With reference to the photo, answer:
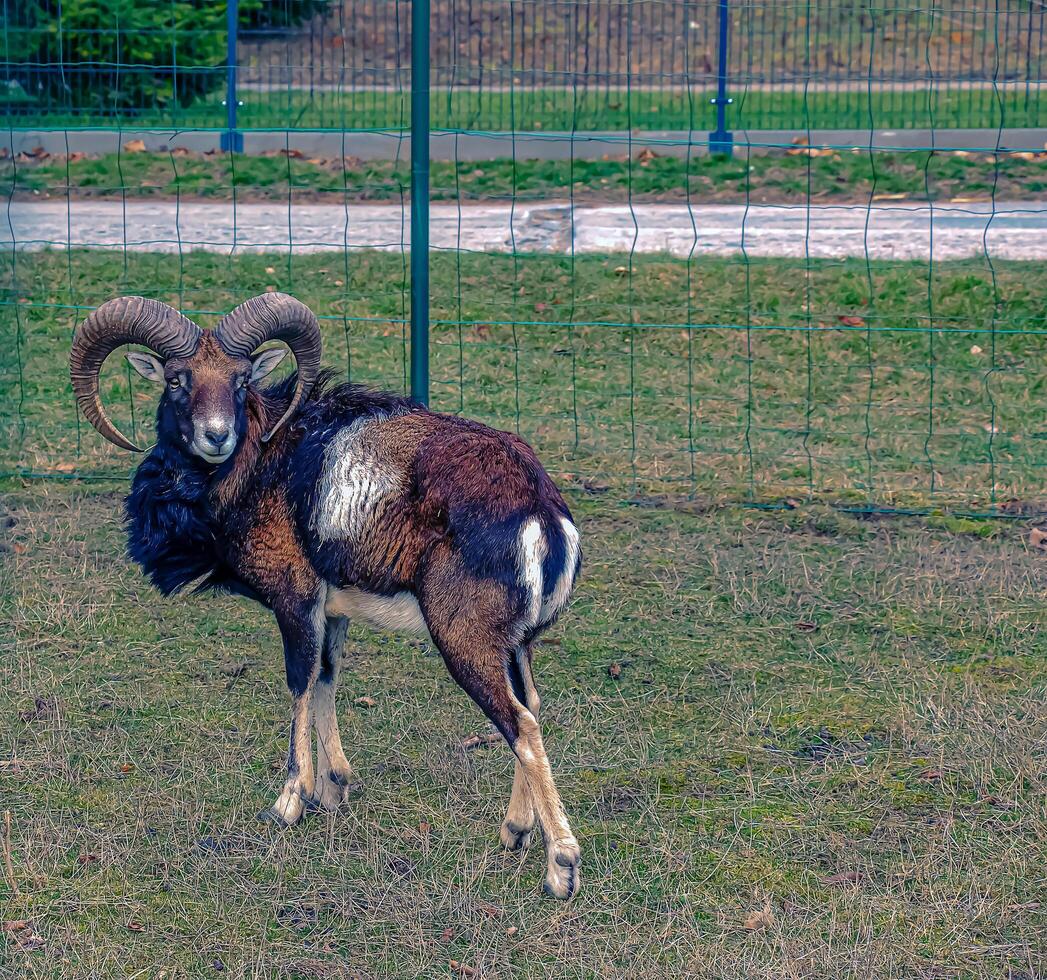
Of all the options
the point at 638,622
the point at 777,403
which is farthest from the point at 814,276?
the point at 638,622

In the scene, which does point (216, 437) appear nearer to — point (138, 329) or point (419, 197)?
point (138, 329)

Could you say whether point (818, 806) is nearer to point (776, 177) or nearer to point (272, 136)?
point (776, 177)

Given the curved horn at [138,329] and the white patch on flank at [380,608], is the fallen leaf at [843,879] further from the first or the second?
the curved horn at [138,329]

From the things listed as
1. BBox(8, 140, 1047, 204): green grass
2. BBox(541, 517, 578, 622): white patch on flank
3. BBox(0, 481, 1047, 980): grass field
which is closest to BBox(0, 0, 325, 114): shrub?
BBox(8, 140, 1047, 204): green grass

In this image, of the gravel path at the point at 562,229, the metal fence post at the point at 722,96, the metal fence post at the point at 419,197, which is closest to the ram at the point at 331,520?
the metal fence post at the point at 419,197

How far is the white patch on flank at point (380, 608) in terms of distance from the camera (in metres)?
4.60

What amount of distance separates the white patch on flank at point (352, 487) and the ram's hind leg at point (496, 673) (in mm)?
321

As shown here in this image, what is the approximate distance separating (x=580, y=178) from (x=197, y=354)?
31.4 ft

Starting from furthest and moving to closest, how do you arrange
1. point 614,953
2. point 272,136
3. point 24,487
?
point 272,136, point 24,487, point 614,953

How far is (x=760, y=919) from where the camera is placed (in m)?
4.10

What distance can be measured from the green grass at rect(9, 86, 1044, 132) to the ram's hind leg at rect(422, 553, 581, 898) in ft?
36.8

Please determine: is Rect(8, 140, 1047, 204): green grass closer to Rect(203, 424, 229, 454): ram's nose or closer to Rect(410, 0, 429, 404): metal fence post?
Rect(410, 0, 429, 404): metal fence post

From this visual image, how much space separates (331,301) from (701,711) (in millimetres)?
5873

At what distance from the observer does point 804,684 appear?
5609 mm
